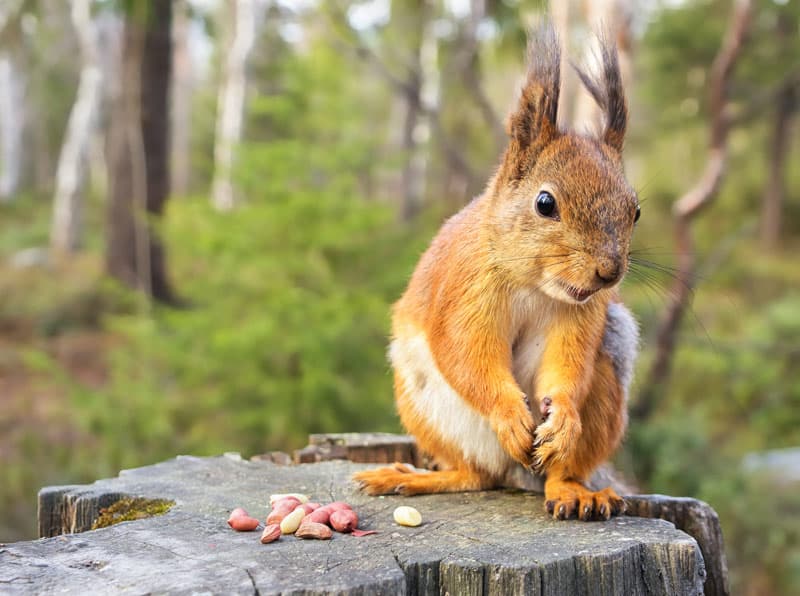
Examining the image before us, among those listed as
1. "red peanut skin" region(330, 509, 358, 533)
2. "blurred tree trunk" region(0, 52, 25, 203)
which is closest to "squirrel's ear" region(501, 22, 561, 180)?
"red peanut skin" region(330, 509, 358, 533)

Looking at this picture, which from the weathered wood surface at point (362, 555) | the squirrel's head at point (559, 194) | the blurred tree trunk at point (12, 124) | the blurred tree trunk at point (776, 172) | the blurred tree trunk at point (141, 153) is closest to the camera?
the weathered wood surface at point (362, 555)

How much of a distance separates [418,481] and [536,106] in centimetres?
106

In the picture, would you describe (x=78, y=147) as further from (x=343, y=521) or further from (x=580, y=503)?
(x=580, y=503)

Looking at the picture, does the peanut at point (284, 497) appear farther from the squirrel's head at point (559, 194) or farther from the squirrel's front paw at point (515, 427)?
the squirrel's head at point (559, 194)

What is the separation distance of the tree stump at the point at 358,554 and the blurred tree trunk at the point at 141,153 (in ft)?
19.7

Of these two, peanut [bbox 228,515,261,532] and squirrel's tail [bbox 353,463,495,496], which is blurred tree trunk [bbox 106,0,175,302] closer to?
squirrel's tail [bbox 353,463,495,496]

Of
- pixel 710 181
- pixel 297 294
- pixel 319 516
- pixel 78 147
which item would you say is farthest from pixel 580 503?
pixel 78 147

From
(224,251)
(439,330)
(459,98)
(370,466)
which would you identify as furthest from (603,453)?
(459,98)

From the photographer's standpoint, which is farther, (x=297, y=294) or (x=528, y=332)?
(x=297, y=294)

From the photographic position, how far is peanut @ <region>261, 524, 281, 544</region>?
166 cm

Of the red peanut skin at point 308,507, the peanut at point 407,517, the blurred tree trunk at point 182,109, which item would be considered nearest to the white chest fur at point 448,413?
the peanut at point 407,517

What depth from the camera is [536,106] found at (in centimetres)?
204

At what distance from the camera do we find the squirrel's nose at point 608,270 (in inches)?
72.1

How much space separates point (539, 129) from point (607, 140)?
0.23 m
